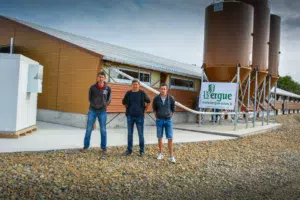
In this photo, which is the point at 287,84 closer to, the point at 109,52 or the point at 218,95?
the point at 218,95

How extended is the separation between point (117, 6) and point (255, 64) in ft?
27.8

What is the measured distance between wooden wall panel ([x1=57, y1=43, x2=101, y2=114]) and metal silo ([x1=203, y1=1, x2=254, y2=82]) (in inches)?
246

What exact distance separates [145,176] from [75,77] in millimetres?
7003

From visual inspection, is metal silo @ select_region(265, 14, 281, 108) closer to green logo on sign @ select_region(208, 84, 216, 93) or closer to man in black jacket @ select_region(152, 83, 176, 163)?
green logo on sign @ select_region(208, 84, 216, 93)

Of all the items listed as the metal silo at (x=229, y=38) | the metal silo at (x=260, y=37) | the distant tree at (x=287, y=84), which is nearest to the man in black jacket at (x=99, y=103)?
the metal silo at (x=229, y=38)

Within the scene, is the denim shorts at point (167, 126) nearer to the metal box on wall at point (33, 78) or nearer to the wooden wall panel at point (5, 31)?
the metal box on wall at point (33, 78)

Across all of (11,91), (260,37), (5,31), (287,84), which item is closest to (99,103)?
(11,91)

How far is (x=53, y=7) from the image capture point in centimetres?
1236

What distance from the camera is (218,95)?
12625 millimetres

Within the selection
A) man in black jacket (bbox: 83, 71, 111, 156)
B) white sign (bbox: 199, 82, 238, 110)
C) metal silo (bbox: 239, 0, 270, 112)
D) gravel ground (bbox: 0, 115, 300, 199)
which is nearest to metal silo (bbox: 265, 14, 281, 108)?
metal silo (bbox: 239, 0, 270, 112)

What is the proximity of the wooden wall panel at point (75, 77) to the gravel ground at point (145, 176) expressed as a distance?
162 inches

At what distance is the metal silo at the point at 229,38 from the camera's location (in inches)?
499

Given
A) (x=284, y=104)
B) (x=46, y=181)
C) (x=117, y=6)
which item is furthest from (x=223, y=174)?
(x=284, y=104)

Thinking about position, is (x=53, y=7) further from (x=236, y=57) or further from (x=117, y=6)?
(x=236, y=57)
